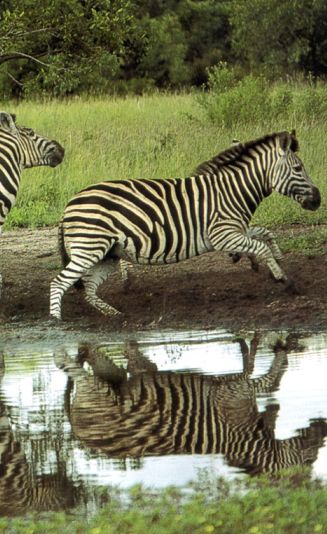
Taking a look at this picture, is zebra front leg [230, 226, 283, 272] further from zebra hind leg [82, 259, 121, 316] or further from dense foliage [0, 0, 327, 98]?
dense foliage [0, 0, 327, 98]

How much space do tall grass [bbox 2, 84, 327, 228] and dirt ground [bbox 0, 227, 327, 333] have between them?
6.73 ft

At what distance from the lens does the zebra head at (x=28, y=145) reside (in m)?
11.6

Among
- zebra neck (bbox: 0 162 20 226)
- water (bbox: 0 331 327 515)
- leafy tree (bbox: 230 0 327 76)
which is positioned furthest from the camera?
leafy tree (bbox: 230 0 327 76)

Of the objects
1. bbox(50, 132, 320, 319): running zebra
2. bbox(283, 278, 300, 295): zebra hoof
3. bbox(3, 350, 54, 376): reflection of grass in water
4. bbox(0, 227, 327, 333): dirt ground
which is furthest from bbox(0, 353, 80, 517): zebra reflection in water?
bbox(283, 278, 300, 295): zebra hoof

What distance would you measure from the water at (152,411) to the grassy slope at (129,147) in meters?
4.87

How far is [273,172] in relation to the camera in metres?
11.0

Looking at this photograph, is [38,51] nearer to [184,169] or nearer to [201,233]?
[184,169]

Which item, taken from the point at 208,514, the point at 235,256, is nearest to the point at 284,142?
the point at 235,256

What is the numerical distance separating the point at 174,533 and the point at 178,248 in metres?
6.08

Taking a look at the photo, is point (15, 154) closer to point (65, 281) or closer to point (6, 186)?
point (6, 186)

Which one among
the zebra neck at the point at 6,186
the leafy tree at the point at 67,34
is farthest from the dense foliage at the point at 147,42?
the zebra neck at the point at 6,186

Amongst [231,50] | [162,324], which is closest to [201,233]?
[162,324]

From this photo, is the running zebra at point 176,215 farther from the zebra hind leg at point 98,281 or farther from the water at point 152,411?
the water at point 152,411

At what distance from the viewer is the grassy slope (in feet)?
47.9
